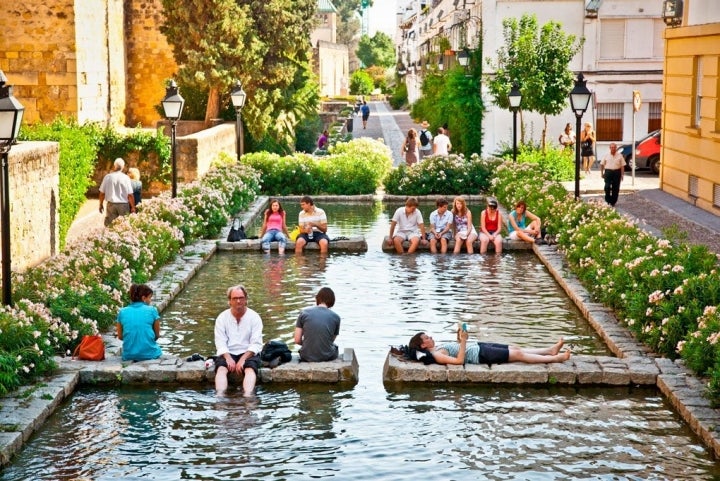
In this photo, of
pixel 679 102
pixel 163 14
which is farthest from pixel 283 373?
pixel 163 14

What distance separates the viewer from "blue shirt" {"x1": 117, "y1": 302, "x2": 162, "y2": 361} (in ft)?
39.9

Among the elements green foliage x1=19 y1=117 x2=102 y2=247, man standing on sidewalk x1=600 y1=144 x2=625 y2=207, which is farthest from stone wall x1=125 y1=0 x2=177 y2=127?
man standing on sidewalk x1=600 y1=144 x2=625 y2=207

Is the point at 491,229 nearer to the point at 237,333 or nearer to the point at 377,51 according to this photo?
the point at 237,333

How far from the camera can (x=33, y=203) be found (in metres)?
17.8

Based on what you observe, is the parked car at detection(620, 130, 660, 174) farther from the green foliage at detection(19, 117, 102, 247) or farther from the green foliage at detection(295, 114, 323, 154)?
the green foliage at detection(19, 117, 102, 247)

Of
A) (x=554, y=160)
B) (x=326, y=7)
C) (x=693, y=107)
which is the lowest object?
(x=554, y=160)

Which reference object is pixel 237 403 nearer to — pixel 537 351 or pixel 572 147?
pixel 537 351

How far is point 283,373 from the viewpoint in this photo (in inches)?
467

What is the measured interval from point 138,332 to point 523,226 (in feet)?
33.6

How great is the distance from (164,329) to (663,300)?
5608 mm

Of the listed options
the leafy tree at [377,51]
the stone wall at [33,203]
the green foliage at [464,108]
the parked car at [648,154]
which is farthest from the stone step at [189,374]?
the leafy tree at [377,51]

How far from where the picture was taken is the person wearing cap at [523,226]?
Result: 20.8m

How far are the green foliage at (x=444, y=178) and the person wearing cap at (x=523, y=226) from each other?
8046mm

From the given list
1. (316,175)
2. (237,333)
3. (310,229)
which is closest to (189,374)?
(237,333)
